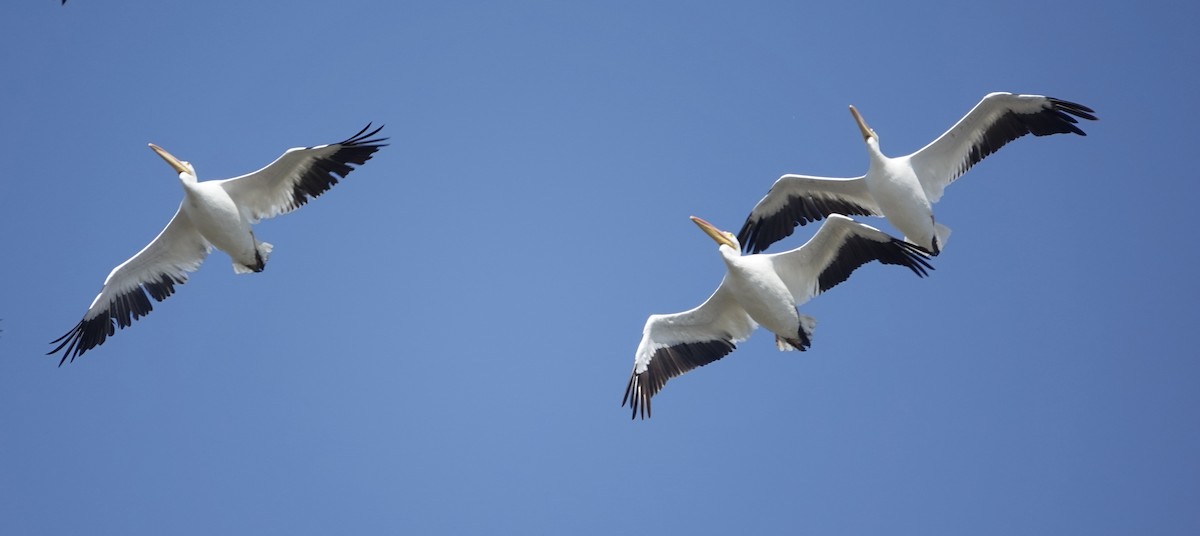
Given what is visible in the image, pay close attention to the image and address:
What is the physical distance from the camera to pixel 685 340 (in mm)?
15539

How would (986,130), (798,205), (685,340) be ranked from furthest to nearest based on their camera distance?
(798,205) → (986,130) → (685,340)

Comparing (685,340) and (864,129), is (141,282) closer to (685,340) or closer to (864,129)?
(685,340)

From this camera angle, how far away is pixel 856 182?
16781 millimetres

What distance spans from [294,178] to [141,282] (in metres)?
2.61

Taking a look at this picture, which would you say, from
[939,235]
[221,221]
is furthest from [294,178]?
[939,235]

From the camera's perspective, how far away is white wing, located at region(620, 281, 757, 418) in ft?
50.1

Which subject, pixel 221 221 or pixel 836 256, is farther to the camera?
pixel 221 221

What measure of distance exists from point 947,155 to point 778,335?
11.5 feet

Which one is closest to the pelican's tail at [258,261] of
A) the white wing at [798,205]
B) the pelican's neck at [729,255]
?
the pelican's neck at [729,255]

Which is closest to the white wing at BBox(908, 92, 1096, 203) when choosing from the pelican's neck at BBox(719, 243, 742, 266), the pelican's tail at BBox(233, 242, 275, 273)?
the pelican's neck at BBox(719, 243, 742, 266)

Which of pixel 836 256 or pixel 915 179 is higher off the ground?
pixel 915 179

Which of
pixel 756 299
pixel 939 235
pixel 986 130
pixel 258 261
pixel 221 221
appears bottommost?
pixel 756 299

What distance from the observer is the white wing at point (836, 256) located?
14.1 meters

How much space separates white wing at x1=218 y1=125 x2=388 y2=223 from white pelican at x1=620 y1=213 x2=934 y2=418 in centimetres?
436
